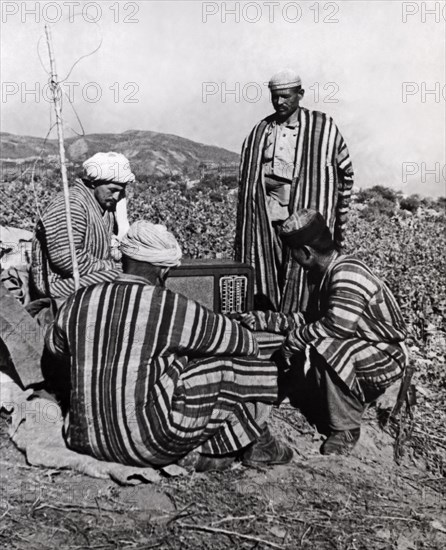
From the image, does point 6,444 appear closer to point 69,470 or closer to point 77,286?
point 69,470

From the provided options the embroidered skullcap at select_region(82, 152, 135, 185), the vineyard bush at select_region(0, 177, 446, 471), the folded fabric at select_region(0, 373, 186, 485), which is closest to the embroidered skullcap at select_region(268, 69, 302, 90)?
the embroidered skullcap at select_region(82, 152, 135, 185)

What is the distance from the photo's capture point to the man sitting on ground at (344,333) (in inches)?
138

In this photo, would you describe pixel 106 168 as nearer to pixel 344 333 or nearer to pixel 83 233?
pixel 83 233

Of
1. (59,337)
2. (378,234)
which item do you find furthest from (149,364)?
(378,234)

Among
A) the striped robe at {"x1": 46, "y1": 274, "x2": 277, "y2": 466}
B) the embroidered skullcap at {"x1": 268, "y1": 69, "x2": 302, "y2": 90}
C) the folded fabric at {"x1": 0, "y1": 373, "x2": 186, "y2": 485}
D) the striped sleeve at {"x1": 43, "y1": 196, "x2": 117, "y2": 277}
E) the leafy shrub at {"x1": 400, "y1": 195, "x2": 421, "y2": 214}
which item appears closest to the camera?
the striped robe at {"x1": 46, "y1": 274, "x2": 277, "y2": 466}

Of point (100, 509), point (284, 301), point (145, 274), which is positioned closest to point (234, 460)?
point (100, 509)

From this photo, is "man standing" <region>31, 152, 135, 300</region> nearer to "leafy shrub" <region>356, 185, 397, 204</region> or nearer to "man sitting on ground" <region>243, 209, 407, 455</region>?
"man sitting on ground" <region>243, 209, 407, 455</region>

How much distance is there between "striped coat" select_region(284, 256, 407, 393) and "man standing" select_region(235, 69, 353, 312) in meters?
1.35

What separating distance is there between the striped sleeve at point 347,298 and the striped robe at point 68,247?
1.46 metres

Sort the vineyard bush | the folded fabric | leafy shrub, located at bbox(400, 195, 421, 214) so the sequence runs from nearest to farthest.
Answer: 1. the folded fabric
2. the vineyard bush
3. leafy shrub, located at bbox(400, 195, 421, 214)

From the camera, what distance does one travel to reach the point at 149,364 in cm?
304

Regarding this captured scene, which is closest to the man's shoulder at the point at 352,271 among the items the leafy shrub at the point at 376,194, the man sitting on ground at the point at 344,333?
the man sitting on ground at the point at 344,333

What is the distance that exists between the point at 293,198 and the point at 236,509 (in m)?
2.56

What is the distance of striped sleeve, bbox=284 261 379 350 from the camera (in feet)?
11.4
